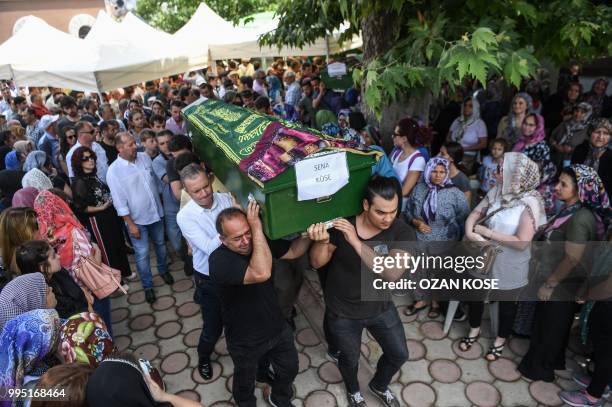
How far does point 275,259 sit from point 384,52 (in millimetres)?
2386

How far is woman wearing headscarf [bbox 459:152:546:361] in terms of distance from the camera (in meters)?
2.77

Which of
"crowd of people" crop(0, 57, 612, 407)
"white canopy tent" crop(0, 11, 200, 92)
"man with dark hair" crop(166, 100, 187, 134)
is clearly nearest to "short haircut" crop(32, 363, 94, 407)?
"crowd of people" crop(0, 57, 612, 407)

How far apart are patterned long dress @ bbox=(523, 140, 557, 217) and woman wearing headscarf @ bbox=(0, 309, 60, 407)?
4.00 metres

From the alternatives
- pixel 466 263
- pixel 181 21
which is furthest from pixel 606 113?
pixel 181 21

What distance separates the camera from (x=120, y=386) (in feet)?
4.97

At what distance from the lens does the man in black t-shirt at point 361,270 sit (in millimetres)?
2207

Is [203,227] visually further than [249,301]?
Yes

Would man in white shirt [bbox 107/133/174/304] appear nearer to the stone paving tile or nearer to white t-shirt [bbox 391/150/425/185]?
white t-shirt [bbox 391/150/425/185]

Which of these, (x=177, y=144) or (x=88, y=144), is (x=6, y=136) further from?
(x=177, y=144)

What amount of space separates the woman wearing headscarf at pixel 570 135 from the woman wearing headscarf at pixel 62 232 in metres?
5.11

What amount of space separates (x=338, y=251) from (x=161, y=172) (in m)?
2.61

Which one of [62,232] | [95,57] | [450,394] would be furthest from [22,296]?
[95,57]

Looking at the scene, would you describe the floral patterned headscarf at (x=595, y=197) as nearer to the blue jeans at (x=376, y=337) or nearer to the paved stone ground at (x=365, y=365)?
the paved stone ground at (x=365, y=365)

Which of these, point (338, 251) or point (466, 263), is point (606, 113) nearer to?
point (466, 263)
